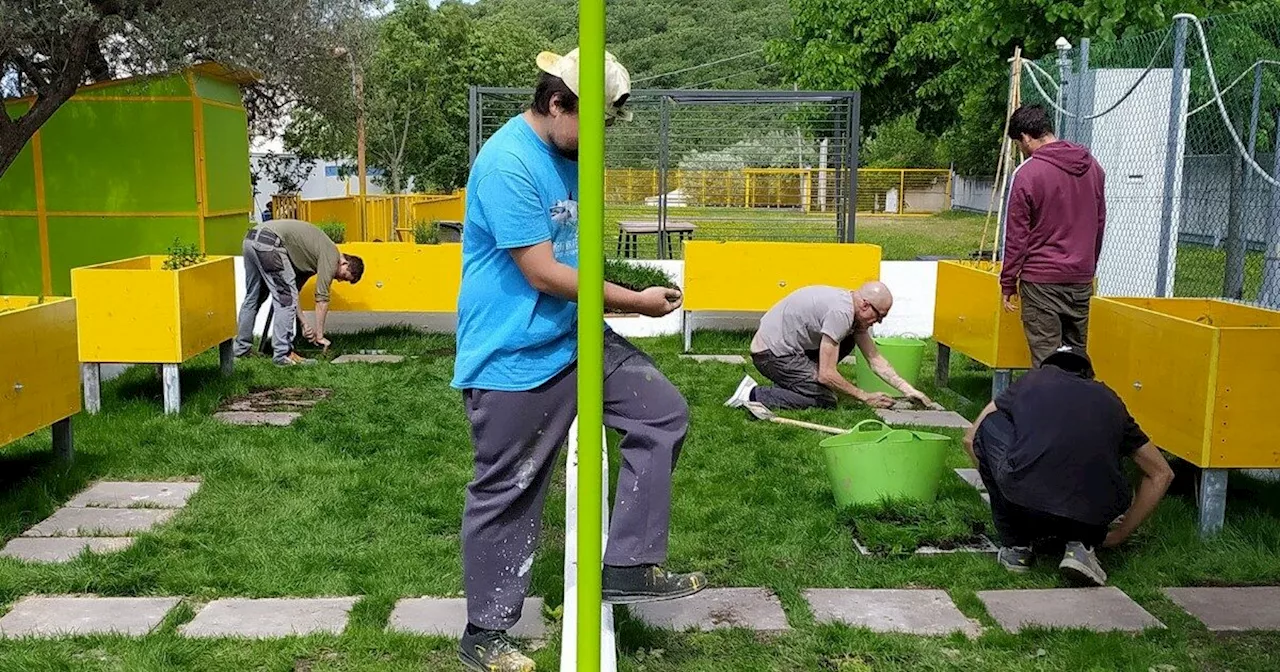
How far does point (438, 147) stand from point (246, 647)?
32084mm

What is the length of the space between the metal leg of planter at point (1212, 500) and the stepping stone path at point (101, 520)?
4.64m

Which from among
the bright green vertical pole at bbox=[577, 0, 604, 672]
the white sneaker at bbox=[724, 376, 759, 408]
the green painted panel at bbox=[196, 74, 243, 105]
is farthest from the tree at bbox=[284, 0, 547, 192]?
the bright green vertical pole at bbox=[577, 0, 604, 672]

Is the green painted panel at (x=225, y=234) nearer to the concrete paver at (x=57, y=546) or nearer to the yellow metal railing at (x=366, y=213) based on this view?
the yellow metal railing at (x=366, y=213)

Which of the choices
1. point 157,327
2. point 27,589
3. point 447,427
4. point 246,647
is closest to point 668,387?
point 246,647

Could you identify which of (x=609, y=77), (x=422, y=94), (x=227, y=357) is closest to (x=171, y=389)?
(x=227, y=357)

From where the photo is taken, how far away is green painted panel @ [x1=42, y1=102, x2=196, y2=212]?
11797 millimetres

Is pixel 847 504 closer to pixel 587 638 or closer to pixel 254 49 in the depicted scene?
pixel 587 638

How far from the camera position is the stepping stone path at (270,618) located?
4070mm

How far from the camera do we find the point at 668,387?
11.7 ft

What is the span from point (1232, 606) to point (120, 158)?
10.9m

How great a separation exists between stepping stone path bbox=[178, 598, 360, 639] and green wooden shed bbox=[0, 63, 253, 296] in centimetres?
835

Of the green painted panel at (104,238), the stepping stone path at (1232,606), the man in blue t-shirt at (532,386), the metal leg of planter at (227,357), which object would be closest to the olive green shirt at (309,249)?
the metal leg of planter at (227,357)

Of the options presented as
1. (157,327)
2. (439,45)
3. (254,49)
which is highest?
(439,45)

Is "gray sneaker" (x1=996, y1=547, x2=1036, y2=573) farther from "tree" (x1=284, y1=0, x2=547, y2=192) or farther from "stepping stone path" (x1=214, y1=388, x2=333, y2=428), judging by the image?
"tree" (x1=284, y1=0, x2=547, y2=192)
